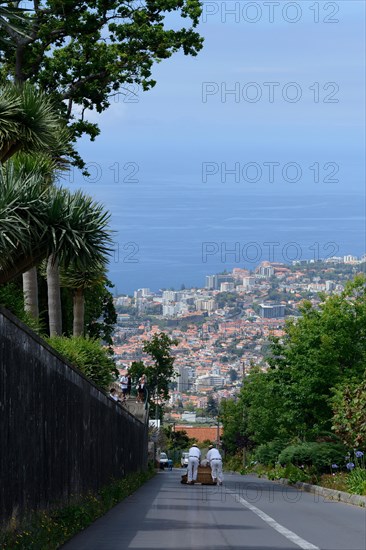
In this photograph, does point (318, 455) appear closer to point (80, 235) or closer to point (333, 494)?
point (333, 494)

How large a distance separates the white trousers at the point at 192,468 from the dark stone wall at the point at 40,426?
57.9 ft

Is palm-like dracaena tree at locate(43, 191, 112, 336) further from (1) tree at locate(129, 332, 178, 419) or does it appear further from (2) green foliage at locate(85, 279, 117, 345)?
(1) tree at locate(129, 332, 178, 419)

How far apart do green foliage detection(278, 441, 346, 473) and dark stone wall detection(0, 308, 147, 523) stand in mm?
16807

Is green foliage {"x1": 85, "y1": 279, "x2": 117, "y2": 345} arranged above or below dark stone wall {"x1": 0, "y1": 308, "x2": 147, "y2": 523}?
above

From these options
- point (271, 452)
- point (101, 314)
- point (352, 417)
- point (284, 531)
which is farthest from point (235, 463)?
point (284, 531)

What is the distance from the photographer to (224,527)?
58.6 feet

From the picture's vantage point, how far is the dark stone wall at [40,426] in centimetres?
1276

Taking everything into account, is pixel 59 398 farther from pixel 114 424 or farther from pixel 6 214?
pixel 114 424

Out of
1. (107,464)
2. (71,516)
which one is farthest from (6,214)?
(107,464)

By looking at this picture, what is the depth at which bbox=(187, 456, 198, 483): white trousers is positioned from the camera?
1687 inches

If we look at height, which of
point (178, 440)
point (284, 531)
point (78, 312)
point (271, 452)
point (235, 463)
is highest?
point (78, 312)

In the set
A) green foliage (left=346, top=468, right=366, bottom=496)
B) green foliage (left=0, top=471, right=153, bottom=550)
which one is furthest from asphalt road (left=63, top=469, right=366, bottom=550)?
green foliage (left=346, top=468, right=366, bottom=496)

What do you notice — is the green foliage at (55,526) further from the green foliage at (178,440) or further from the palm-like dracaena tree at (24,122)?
→ the green foliage at (178,440)

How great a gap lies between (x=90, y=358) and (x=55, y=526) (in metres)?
18.3
